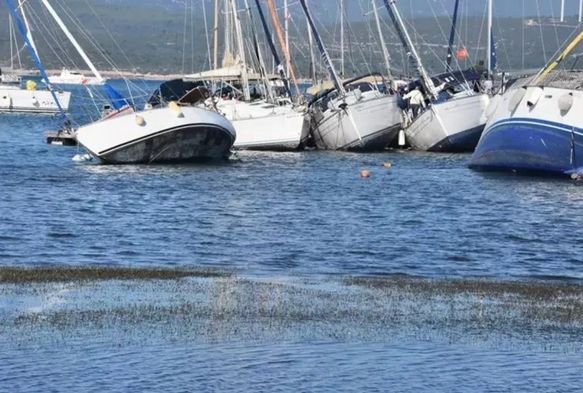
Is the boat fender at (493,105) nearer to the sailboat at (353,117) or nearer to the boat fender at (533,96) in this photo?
the boat fender at (533,96)

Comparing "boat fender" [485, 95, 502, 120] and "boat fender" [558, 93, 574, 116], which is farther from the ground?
"boat fender" [558, 93, 574, 116]

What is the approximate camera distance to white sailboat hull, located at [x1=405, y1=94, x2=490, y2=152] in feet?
206

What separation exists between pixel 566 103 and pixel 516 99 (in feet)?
10.1

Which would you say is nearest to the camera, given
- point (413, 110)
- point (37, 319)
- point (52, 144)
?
point (37, 319)

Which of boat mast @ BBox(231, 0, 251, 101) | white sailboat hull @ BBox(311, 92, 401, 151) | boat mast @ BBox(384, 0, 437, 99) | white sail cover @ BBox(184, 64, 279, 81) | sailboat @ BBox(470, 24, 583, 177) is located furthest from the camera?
white sail cover @ BBox(184, 64, 279, 81)

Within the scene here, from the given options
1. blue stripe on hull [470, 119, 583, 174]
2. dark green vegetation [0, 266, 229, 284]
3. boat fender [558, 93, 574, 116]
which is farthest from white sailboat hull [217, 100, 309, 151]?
dark green vegetation [0, 266, 229, 284]

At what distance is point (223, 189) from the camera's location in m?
47.4

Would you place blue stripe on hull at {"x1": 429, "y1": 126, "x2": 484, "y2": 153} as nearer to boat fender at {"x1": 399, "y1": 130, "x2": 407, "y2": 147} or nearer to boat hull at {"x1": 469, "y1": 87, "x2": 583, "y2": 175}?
boat fender at {"x1": 399, "y1": 130, "x2": 407, "y2": 147}

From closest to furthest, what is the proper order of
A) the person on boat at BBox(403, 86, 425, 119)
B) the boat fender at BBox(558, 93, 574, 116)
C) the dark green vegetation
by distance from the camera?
1. the dark green vegetation
2. the boat fender at BBox(558, 93, 574, 116)
3. the person on boat at BBox(403, 86, 425, 119)

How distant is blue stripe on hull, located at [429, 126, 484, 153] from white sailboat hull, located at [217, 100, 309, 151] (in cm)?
527

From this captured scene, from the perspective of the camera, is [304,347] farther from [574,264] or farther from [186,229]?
[186,229]

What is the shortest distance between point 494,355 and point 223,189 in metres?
27.3

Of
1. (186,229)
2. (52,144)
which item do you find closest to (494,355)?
(186,229)

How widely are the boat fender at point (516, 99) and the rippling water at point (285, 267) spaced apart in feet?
7.06
